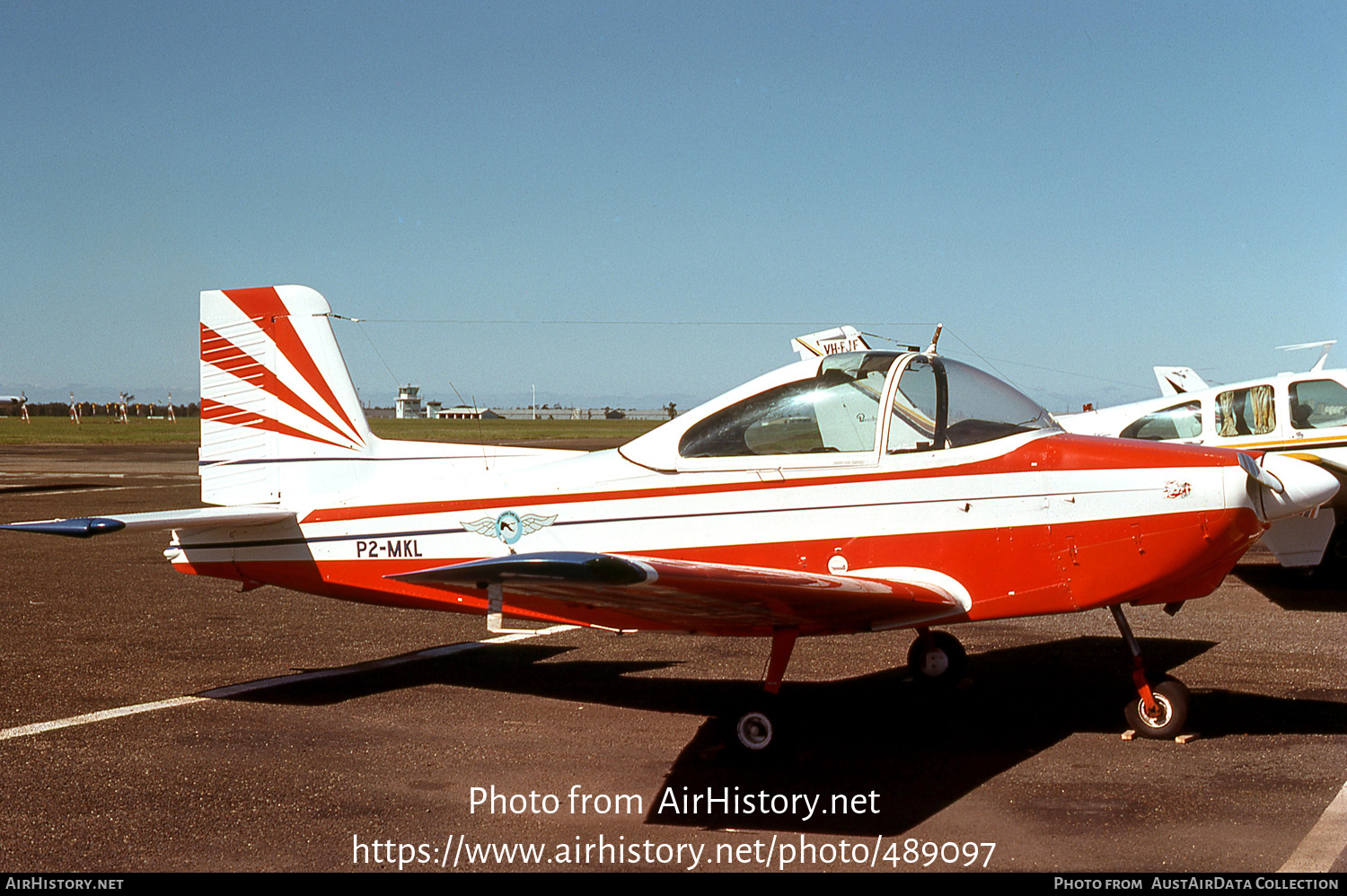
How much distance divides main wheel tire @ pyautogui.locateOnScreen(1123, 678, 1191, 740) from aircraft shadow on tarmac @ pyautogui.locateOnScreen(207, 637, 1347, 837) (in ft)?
0.56

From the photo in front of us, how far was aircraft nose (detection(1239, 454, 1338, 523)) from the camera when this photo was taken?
5.20 metres

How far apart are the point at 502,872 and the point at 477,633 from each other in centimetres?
492

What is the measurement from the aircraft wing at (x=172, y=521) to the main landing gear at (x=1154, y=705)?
502cm

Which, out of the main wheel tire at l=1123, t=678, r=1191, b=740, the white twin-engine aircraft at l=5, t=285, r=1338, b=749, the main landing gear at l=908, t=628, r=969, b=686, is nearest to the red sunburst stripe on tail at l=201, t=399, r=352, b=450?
the white twin-engine aircraft at l=5, t=285, r=1338, b=749

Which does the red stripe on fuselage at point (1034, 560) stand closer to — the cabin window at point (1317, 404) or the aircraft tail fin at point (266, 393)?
the aircraft tail fin at point (266, 393)

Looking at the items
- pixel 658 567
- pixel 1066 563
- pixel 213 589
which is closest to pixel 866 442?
pixel 1066 563

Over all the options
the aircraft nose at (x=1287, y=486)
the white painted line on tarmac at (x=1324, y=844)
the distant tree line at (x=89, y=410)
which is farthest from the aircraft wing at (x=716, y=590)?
the distant tree line at (x=89, y=410)

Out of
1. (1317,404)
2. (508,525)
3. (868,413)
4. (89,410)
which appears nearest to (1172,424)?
(1317,404)

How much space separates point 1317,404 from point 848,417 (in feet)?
28.2

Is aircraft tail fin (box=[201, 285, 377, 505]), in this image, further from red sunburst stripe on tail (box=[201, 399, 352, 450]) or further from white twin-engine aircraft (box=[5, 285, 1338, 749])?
white twin-engine aircraft (box=[5, 285, 1338, 749])

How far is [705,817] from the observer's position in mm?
4676

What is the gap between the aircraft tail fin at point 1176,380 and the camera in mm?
20422

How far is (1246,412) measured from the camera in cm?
1233

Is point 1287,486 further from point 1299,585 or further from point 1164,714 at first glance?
point 1299,585
